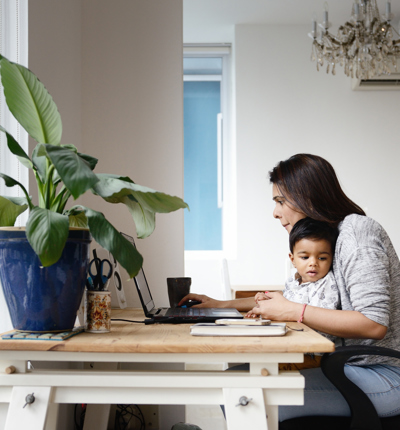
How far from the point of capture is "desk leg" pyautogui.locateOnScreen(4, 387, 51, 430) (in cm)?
95

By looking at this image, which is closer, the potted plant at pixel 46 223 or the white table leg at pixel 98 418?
the potted plant at pixel 46 223

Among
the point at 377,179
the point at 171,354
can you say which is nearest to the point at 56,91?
the point at 171,354

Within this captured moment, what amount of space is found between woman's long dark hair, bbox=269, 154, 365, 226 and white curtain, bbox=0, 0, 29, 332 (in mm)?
845

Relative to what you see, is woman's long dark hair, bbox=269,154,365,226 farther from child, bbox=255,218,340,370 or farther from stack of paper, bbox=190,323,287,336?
stack of paper, bbox=190,323,287,336

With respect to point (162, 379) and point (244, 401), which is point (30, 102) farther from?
point (244, 401)

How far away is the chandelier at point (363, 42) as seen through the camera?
3.29 metres

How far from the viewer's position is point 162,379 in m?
0.97

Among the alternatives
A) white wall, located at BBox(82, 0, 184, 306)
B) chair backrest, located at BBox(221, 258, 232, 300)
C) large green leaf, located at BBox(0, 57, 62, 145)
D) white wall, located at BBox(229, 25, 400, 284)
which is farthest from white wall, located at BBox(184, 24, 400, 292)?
large green leaf, located at BBox(0, 57, 62, 145)

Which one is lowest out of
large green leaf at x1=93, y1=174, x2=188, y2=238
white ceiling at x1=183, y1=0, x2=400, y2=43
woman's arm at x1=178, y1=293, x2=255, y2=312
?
woman's arm at x1=178, y1=293, x2=255, y2=312

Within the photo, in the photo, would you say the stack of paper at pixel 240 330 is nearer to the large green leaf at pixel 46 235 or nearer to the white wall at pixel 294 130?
the large green leaf at pixel 46 235

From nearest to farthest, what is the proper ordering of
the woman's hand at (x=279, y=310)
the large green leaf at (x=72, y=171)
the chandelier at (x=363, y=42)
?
1. the large green leaf at (x=72, y=171)
2. the woman's hand at (x=279, y=310)
3. the chandelier at (x=363, y=42)

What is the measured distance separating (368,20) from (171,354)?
303 cm

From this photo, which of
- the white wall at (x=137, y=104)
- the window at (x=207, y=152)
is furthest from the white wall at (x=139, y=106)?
the window at (x=207, y=152)

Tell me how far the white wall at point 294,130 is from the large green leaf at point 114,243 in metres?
3.37
